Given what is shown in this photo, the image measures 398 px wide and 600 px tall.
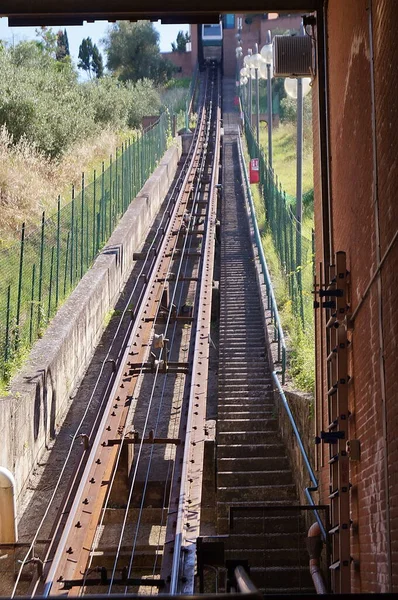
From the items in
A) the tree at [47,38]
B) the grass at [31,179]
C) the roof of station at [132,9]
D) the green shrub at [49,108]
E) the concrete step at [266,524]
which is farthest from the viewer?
the tree at [47,38]

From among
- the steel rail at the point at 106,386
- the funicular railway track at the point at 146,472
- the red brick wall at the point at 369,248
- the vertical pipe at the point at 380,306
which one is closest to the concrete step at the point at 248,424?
the funicular railway track at the point at 146,472

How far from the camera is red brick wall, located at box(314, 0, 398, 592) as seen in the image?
6.33m

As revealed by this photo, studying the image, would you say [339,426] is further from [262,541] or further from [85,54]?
[85,54]

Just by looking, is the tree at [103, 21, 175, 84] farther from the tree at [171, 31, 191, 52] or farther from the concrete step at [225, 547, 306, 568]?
the concrete step at [225, 547, 306, 568]

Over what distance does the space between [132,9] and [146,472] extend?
5.82 m

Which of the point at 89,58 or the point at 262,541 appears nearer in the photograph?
the point at 262,541

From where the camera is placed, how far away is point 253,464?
13.5 m

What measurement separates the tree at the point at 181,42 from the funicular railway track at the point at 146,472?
206 feet

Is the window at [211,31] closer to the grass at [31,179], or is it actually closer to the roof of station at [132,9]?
the grass at [31,179]

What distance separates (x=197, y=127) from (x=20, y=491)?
36.0 m

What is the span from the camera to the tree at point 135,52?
6988 centimetres

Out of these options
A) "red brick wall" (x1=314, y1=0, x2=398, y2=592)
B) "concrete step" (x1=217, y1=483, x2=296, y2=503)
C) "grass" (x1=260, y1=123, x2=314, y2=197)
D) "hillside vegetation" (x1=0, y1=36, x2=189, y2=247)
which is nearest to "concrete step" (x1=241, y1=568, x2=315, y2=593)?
"concrete step" (x1=217, y1=483, x2=296, y2=503)

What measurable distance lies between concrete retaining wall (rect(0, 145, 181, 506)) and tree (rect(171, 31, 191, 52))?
6090 centimetres

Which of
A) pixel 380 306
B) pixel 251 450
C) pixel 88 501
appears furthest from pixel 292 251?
pixel 380 306
